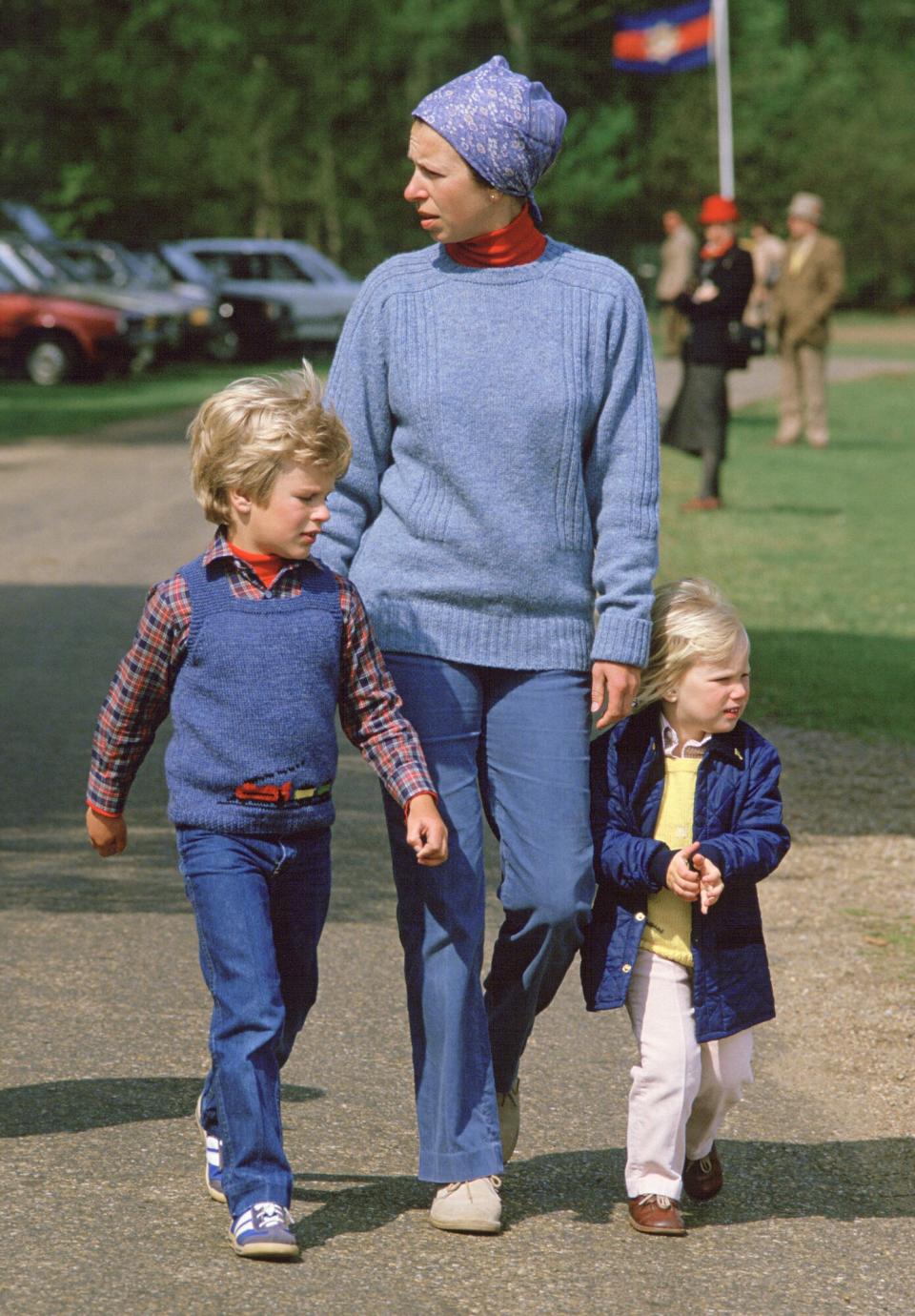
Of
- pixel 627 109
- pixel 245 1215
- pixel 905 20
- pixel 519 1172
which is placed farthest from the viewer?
pixel 905 20

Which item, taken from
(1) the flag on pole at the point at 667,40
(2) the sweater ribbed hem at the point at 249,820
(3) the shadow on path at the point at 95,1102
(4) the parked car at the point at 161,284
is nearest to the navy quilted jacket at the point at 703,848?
(2) the sweater ribbed hem at the point at 249,820

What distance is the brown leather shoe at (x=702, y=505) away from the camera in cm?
1625

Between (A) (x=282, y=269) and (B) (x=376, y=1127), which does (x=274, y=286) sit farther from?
(B) (x=376, y=1127)

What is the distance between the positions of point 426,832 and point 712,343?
39.8ft

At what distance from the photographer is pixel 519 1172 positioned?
417 centimetres

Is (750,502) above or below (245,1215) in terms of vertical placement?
below

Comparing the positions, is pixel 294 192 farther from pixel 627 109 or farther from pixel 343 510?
pixel 343 510

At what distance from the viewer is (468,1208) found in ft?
12.4

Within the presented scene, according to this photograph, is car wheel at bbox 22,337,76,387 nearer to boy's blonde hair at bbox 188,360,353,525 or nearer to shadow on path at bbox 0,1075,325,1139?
shadow on path at bbox 0,1075,325,1139

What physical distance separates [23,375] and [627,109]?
36.2m

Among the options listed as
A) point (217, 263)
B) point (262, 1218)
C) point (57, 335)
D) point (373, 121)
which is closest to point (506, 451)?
point (262, 1218)

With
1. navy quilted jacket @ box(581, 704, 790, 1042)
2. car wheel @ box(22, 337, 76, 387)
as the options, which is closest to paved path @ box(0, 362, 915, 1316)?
navy quilted jacket @ box(581, 704, 790, 1042)

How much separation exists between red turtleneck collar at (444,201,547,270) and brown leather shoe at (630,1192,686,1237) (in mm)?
1649

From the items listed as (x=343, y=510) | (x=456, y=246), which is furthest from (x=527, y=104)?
(x=343, y=510)
